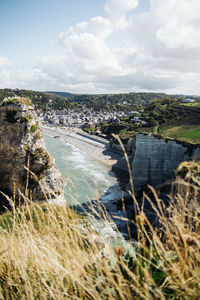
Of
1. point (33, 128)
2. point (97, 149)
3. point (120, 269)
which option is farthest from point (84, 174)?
point (120, 269)

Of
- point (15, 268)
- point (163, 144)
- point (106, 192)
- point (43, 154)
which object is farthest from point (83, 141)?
point (15, 268)

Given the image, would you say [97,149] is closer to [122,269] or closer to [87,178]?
[87,178]

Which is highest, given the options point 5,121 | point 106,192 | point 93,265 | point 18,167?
point 5,121

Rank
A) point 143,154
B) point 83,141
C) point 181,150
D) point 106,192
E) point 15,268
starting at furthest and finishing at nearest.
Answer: point 83,141, point 106,192, point 143,154, point 181,150, point 15,268

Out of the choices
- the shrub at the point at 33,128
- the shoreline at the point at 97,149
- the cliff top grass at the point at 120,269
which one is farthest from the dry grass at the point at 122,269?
the shoreline at the point at 97,149

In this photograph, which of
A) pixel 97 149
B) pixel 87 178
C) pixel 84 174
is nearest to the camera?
pixel 87 178

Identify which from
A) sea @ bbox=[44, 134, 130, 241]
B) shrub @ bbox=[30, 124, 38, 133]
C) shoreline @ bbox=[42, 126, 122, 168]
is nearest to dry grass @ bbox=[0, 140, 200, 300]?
shrub @ bbox=[30, 124, 38, 133]

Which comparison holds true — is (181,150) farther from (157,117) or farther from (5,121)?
(157,117)
